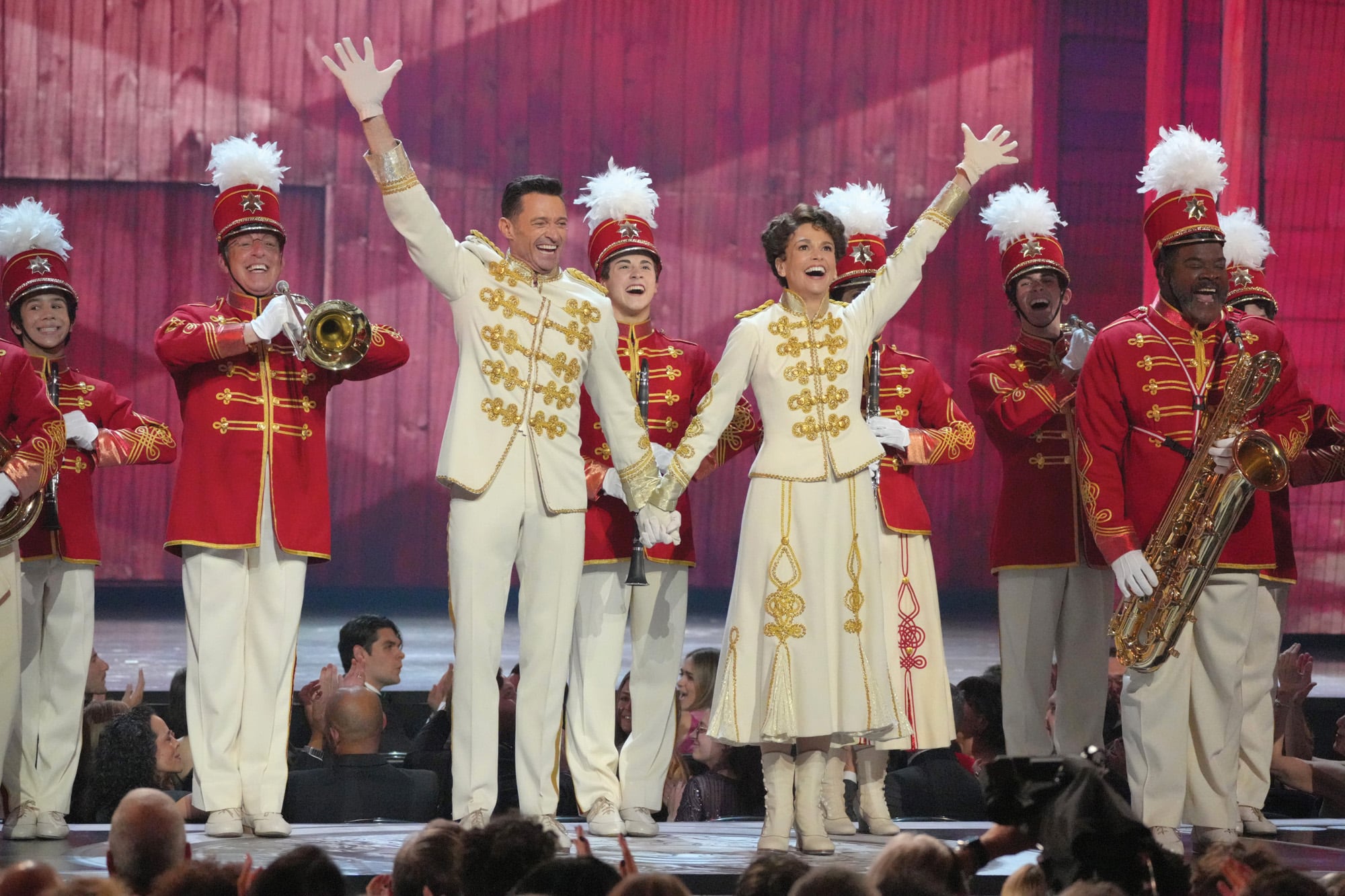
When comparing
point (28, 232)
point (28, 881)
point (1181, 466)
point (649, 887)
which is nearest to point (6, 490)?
point (28, 232)

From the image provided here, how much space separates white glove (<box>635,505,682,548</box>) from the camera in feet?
15.8

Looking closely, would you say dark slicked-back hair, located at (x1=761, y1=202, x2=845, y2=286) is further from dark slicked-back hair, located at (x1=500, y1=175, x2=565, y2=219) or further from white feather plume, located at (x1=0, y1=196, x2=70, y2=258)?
white feather plume, located at (x1=0, y1=196, x2=70, y2=258)

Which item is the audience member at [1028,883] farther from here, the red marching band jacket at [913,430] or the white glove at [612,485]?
the red marching band jacket at [913,430]

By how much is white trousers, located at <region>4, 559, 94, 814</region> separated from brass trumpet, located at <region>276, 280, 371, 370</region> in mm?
1164

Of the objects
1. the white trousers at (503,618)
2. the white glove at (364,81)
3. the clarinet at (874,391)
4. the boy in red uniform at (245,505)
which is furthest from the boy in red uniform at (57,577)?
the clarinet at (874,391)

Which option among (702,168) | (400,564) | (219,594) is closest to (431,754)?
(219,594)

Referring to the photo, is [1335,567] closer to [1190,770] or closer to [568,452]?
[1190,770]

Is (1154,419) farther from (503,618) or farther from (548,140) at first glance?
(548,140)

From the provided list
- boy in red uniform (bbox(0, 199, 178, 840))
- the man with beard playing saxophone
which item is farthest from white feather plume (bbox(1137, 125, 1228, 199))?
boy in red uniform (bbox(0, 199, 178, 840))

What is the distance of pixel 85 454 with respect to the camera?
5434 millimetres

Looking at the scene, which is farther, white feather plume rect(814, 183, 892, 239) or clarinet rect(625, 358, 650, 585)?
white feather plume rect(814, 183, 892, 239)

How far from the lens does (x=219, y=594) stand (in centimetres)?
498

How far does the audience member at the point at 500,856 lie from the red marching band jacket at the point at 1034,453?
3081mm

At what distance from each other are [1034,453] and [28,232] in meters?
3.59
